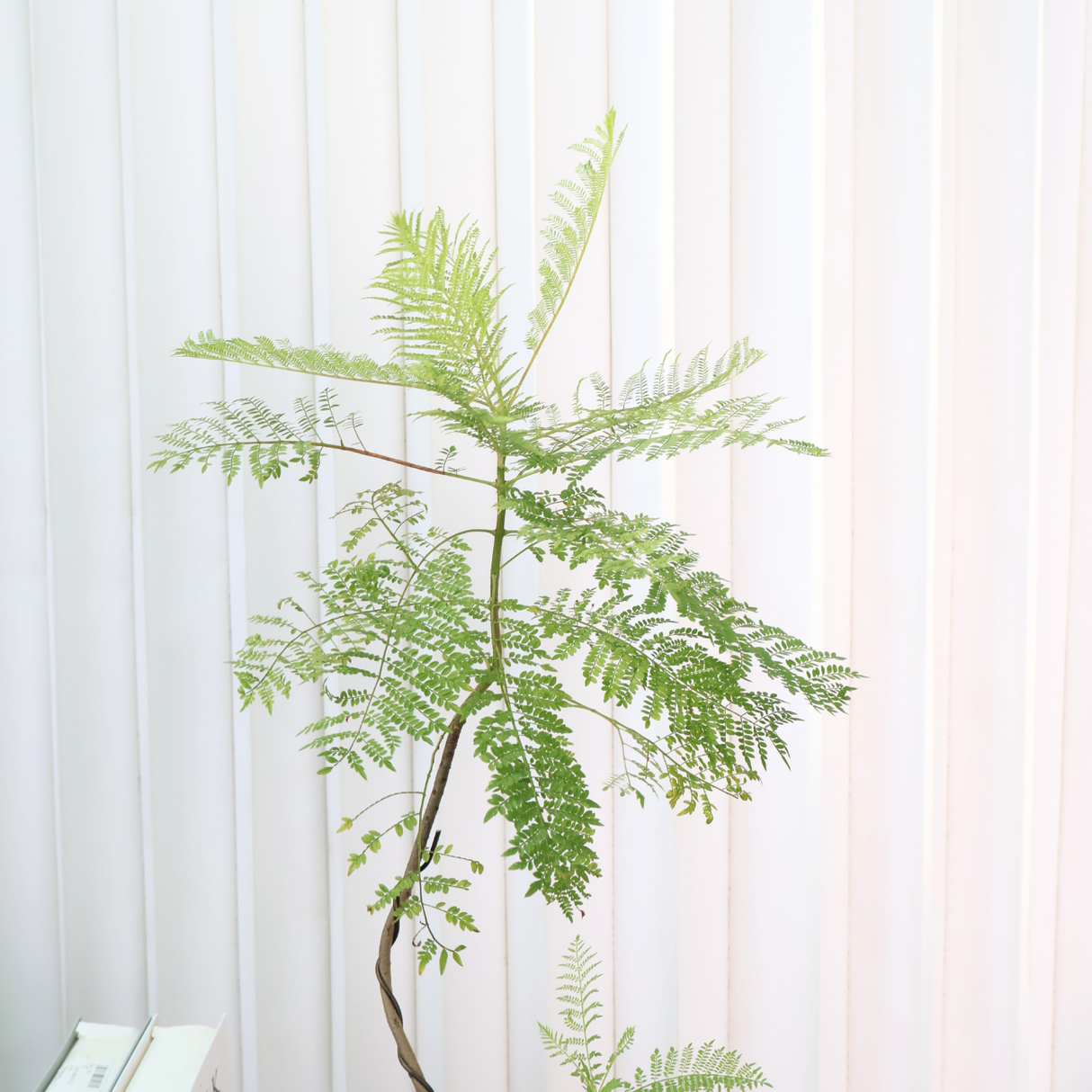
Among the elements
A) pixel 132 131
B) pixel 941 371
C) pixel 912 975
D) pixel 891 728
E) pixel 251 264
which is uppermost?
pixel 132 131

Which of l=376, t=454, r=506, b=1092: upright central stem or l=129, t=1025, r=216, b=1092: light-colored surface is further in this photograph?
l=129, t=1025, r=216, b=1092: light-colored surface

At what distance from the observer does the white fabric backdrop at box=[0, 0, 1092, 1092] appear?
966 millimetres

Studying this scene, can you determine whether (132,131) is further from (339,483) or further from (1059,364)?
(1059,364)

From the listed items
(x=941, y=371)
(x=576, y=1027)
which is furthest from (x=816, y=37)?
(x=576, y=1027)

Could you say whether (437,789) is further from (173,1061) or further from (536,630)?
(173,1061)

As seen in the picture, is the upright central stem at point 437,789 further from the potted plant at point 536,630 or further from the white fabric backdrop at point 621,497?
the white fabric backdrop at point 621,497

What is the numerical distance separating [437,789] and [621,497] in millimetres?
464

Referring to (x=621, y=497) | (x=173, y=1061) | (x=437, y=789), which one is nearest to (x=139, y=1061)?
(x=173, y=1061)

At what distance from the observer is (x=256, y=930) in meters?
1.03

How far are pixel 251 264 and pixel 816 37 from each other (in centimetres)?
72

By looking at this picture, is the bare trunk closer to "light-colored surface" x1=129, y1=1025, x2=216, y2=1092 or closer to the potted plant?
the potted plant

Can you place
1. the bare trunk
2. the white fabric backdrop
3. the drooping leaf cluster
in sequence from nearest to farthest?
the drooping leaf cluster, the bare trunk, the white fabric backdrop

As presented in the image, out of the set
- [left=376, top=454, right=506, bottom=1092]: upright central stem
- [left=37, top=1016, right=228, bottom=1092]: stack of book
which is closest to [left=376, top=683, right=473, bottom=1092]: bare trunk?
[left=376, top=454, right=506, bottom=1092]: upright central stem

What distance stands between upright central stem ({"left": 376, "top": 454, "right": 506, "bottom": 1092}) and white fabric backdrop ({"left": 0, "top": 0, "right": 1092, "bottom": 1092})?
0.30 metres
